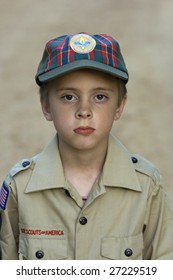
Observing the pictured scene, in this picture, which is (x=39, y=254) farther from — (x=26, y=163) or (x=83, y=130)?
(x=83, y=130)

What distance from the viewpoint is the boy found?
2.66m

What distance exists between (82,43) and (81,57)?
0.19ft

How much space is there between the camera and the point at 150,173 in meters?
2.85

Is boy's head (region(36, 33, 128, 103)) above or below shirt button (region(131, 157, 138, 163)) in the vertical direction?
above

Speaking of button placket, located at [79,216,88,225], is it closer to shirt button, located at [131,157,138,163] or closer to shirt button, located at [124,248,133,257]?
shirt button, located at [124,248,133,257]

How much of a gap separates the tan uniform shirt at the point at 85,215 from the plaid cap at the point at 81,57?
31cm

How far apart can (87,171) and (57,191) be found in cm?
14

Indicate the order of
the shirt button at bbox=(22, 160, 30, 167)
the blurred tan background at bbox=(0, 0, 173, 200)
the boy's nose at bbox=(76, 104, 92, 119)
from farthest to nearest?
1. the blurred tan background at bbox=(0, 0, 173, 200)
2. the shirt button at bbox=(22, 160, 30, 167)
3. the boy's nose at bbox=(76, 104, 92, 119)

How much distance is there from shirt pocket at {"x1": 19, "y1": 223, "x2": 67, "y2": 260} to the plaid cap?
55cm

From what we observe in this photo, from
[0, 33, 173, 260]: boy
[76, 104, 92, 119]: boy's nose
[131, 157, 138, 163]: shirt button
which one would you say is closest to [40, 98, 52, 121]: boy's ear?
[0, 33, 173, 260]: boy

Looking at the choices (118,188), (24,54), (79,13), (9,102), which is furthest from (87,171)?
(79,13)

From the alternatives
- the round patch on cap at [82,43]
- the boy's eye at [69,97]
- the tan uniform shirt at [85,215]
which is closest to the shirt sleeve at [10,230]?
the tan uniform shirt at [85,215]

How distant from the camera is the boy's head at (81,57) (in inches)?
104

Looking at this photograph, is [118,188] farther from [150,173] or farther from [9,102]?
[9,102]
